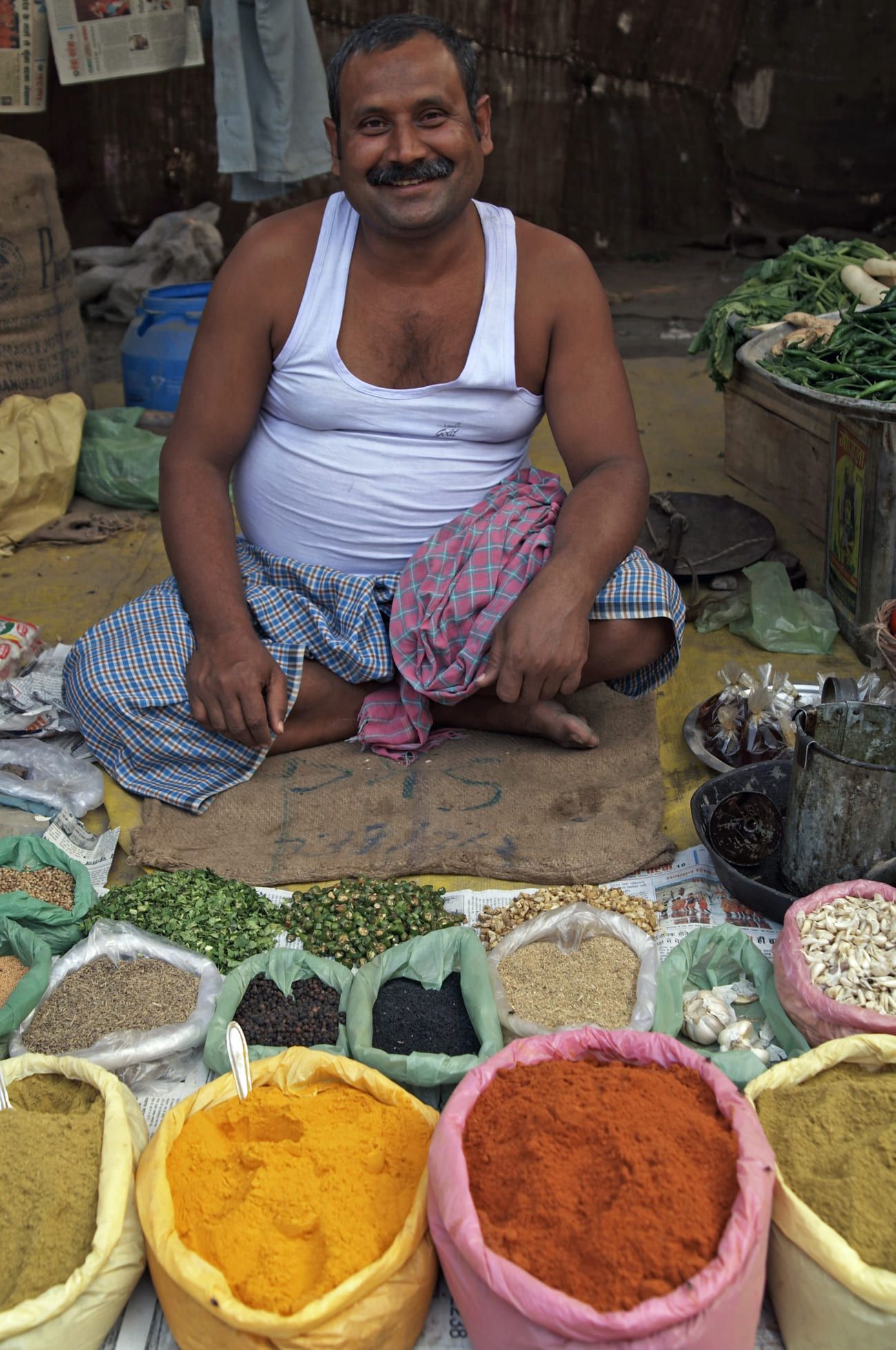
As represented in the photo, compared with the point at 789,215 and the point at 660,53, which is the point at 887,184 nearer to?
the point at 789,215

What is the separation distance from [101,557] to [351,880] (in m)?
2.22

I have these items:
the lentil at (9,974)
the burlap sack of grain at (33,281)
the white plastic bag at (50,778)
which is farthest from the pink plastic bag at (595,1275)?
the burlap sack of grain at (33,281)

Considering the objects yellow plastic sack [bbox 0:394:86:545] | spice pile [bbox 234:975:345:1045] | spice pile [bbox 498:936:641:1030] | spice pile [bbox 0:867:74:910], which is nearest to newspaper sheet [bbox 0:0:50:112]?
yellow plastic sack [bbox 0:394:86:545]

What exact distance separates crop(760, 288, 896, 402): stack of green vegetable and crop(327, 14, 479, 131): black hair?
1.07 metres

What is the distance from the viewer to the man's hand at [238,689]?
2674 mm

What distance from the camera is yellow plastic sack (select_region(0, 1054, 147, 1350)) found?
57.7 inches

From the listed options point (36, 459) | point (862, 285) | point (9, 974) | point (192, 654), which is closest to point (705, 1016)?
point (9, 974)

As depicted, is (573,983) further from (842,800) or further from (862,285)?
(862,285)

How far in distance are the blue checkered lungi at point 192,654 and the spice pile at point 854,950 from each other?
0.94m

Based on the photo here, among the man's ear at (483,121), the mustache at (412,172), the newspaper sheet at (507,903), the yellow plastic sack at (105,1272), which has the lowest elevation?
Result: the newspaper sheet at (507,903)

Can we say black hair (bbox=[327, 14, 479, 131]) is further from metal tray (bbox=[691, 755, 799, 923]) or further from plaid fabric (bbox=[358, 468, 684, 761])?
metal tray (bbox=[691, 755, 799, 923])

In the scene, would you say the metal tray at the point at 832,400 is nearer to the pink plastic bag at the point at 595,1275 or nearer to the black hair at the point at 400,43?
the black hair at the point at 400,43

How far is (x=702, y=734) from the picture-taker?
2918mm

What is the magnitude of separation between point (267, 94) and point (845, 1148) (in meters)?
4.63
